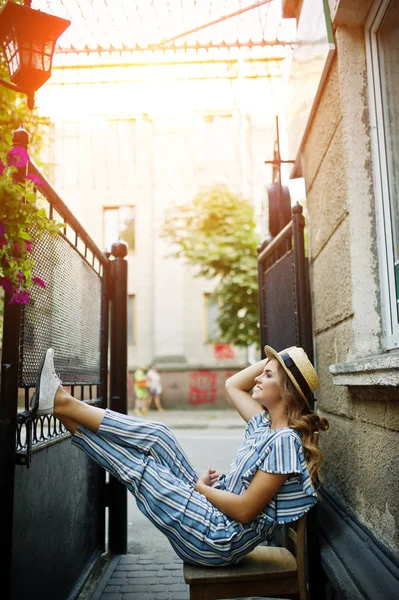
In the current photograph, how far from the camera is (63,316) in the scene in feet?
10.9

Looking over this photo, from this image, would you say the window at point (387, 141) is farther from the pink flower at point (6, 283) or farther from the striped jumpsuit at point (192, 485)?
the pink flower at point (6, 283)

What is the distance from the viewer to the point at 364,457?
269 centimetres

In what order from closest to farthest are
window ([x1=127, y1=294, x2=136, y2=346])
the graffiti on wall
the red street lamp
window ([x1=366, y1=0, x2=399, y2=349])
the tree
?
window ([x1=366, y1=0, x2=399, y2=349]) → the red street lamp → the tree → the graffiti on wall → window ([x1=127, y1=294, x2=136, y2=346])

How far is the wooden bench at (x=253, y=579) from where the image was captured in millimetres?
2377

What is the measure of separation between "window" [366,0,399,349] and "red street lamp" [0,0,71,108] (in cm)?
158

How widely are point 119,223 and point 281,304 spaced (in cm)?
1955

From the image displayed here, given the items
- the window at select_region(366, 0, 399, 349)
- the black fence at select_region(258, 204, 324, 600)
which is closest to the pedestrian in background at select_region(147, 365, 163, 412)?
the black fence at select_region(258, 204, 324, 600)

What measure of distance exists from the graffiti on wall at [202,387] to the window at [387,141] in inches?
748

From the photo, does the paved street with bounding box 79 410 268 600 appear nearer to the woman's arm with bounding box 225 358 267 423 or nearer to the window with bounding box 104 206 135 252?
the woman's arm with bounding box 225 358 267 423

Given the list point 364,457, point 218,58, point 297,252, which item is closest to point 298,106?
point 218,58

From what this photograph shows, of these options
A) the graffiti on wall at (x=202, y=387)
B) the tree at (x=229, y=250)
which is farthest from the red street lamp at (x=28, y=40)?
the graffiti on wall at (x=202, y=387)

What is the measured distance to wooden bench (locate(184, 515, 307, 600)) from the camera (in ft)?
7.80

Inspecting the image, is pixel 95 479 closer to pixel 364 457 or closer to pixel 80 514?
pixel 80 514

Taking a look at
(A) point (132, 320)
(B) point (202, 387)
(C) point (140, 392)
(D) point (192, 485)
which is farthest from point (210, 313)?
(D) point (192, 485)
